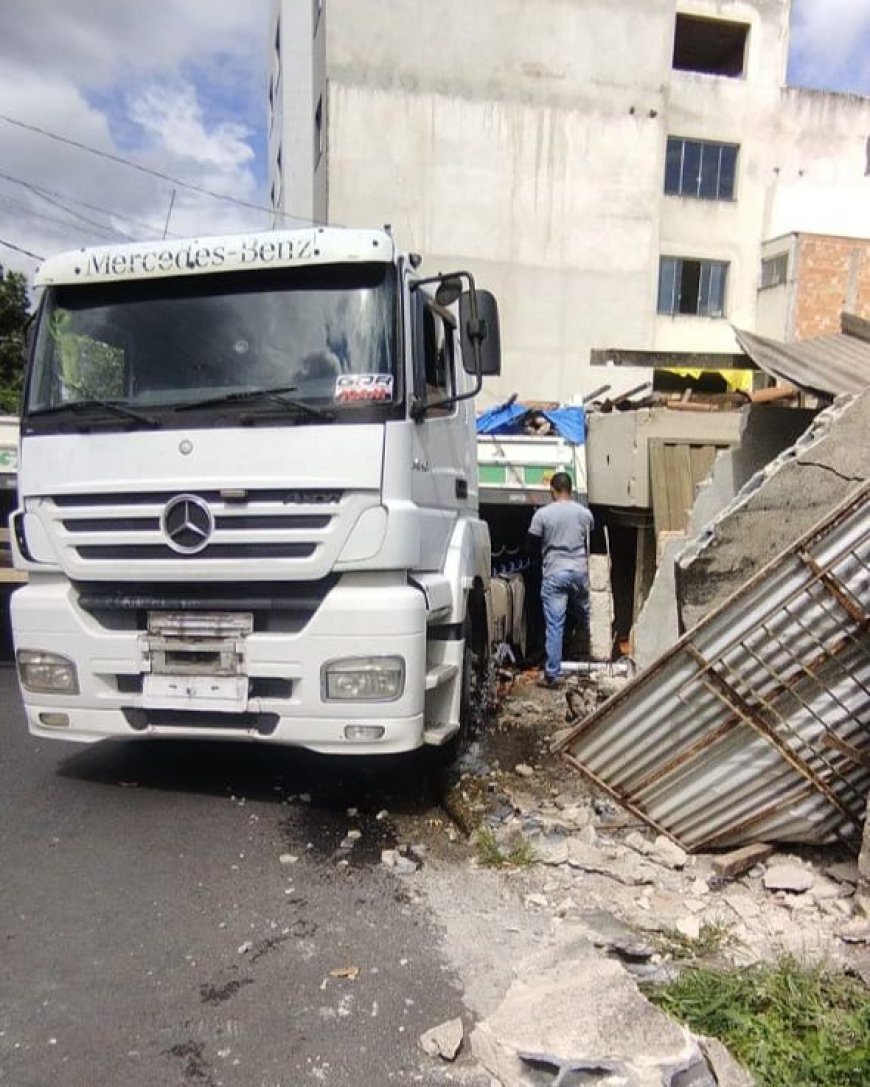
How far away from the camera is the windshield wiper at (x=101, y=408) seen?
373 centimetres

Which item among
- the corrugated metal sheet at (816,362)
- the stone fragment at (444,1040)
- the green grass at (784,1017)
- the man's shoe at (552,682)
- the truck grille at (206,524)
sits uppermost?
the corrugated metal sheet at (816,362)

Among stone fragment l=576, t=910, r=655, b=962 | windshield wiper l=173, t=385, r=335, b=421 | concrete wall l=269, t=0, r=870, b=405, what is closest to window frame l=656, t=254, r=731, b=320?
concrete wall l=269, t=0, r=870, b=405

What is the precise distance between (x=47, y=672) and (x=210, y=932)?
1.60 m

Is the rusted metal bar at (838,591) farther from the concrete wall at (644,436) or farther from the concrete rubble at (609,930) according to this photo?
the concrete wall at (644,436)

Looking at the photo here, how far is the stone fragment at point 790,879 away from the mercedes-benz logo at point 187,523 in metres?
2.81

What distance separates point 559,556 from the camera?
681 cm

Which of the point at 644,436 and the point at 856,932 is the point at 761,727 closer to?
the point at 856,932

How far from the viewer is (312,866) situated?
142 inches

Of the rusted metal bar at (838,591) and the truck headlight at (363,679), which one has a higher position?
the rusted metal bar at (838,591)

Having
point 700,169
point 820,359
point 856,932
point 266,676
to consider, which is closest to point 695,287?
point 700,169

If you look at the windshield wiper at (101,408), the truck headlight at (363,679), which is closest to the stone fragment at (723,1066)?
the truck headlight at (363,679)

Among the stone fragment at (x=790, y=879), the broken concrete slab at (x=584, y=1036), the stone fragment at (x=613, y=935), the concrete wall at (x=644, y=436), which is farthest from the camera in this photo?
the concrete wall at (x=644, y=436)

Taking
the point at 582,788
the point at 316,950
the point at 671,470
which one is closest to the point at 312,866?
the point at 316,950

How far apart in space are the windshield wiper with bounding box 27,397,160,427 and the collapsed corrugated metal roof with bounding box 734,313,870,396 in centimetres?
313
